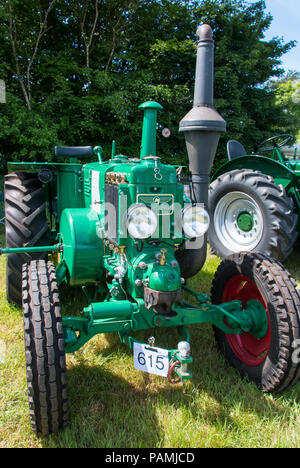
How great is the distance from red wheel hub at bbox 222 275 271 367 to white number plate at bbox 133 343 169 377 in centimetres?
77

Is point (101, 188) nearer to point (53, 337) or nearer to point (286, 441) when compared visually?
point (53, 337)

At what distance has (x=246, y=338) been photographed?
2564 millimetres

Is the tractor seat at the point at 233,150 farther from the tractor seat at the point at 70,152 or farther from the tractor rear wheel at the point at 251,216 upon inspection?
the tractor seat at the point at 70,152

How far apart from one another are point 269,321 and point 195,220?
804 millimetres

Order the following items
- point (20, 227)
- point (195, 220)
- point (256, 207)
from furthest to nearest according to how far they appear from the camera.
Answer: point (256, 207) < point (20, 227) < point (195, 220)

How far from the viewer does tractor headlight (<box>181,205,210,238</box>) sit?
2375 millimetres

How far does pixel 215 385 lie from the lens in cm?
234

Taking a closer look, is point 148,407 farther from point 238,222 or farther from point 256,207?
point 238,222

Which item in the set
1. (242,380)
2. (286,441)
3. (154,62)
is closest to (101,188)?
(242,380)

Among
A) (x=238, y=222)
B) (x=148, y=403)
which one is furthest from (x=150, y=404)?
(x=238, y=222)

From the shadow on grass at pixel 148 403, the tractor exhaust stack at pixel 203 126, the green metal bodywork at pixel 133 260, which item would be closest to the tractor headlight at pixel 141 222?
the green metal bodywork at pixel 133 260

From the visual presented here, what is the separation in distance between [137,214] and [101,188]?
0.89 m

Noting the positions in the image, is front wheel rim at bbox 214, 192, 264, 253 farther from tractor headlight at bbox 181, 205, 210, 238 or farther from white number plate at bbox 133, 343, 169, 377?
white number plate at bbox 133, 343, 169, 377

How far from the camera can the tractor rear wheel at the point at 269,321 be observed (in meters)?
2.10
